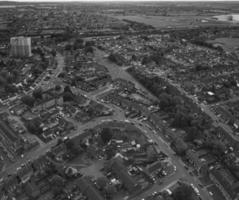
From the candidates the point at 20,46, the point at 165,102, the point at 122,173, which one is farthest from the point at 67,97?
the point at 20,46

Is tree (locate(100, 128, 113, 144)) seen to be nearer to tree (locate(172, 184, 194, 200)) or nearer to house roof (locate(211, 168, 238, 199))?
tree (locate(172, 184, 194, 200))

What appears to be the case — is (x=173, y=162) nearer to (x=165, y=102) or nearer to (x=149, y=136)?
(x=149, y=136)

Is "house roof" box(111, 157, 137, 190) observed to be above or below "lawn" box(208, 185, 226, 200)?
above

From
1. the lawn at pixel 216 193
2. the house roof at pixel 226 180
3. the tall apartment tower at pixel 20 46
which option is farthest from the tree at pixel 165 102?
the tall apartment tower at pixel 20 46

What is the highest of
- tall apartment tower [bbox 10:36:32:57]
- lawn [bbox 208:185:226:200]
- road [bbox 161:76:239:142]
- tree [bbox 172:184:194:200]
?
tall apartment tower [bbox 10:36:32:57]


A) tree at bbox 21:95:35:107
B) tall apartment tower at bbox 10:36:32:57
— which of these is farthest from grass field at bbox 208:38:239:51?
tree at bbox 21:95:35:107

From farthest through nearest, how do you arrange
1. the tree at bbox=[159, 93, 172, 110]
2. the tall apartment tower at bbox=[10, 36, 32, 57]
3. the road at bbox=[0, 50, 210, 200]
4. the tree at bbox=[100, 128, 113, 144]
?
the tall apartment tower at bbox=[10, 36, 32, 57]
the tree at bbox=[159, 93, 172, 110]
the tree at bbox=[100, 128, 113, 144]
the road at bbox=[0, 50, 210, 200]

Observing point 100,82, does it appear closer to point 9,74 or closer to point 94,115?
point 94,115
